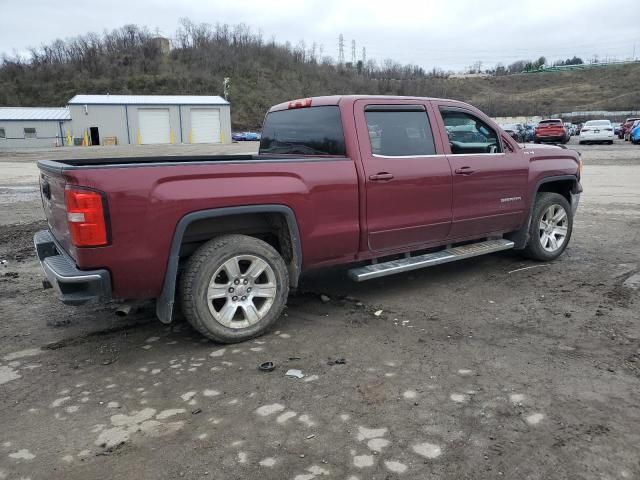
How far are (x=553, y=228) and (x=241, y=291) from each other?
4243 mm

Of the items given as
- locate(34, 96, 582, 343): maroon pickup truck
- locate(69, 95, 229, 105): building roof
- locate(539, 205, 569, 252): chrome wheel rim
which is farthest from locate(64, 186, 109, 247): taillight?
locate(69, 95, 229, 105): building roof

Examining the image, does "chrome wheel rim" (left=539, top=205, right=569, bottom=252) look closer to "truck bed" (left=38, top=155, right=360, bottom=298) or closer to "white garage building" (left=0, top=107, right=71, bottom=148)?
"truck bed" (left=38, top=155, right=360, bottom=298)

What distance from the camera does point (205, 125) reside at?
5988cm

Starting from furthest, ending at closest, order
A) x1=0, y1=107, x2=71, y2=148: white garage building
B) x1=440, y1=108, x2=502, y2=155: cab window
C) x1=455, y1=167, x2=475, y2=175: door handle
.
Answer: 1. x1=0, y1=107, x2=71, y2=148: white garage building
2. x1=440, y1=108, x2=502, y2=155: cab window
3. x1=455, y1=167, x2=475, y2=175: door handle

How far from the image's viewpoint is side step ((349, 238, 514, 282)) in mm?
4852

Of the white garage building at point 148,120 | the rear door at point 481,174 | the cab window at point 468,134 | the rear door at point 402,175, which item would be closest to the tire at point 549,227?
the rear door at point 481,174

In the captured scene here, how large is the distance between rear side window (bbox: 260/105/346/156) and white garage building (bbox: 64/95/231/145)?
178 ft

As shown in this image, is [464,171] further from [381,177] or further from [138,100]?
[138,100]

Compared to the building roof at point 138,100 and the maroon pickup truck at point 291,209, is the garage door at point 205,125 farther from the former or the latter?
the maroon pickup truck at point 291,209

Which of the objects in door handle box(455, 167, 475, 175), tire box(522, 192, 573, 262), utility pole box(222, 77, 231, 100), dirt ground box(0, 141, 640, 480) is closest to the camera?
dirt ground box(0, 141, 640, 480)

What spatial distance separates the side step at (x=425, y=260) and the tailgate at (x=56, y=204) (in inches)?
93.7

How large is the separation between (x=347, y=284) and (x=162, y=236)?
253cm

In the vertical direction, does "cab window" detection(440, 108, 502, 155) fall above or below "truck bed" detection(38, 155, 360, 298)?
above

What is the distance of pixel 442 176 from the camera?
17.2 ft
